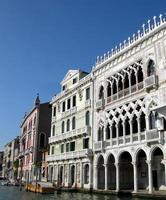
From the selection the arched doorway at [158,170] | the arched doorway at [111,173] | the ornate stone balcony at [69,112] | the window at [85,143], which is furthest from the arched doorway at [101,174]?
the ornate stone balcony at [69,112]

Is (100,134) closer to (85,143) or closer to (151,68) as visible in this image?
(85,143)

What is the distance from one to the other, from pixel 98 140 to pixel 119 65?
6.97 metres

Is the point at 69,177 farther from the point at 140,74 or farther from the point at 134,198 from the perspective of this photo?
the point at 140,74

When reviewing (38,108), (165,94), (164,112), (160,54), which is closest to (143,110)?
(165,94)

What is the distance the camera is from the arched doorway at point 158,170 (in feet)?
72.7

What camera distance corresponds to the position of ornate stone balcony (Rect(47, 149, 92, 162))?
27.7 m

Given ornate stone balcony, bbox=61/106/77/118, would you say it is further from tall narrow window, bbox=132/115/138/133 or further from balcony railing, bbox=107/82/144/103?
tall narrow window, bbox=132/115/138/133

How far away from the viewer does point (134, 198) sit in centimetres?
2077

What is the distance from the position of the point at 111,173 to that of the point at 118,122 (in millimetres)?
5001

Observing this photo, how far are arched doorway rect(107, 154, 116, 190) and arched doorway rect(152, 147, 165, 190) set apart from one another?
4.33m

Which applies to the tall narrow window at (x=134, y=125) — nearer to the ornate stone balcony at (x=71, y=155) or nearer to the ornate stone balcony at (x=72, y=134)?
the ornate stone balcony at (x=71, y=155)

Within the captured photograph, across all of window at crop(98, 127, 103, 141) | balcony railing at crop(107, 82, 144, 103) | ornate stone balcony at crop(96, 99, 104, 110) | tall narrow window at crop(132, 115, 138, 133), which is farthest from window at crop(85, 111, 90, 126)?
tall narrow window at crop(132, 115, 138, 133)

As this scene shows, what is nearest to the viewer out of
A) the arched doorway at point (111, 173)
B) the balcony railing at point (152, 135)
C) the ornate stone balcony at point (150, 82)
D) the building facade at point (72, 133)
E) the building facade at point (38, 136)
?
the balcony railing at point (152, 135)

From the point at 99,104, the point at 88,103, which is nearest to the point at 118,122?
the point at 99,104
